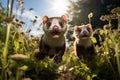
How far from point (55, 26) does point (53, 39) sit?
0.38 m

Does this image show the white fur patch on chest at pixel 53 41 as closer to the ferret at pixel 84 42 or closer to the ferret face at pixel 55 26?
the ferret face at pixel 55 26

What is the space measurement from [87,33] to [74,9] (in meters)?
35.0

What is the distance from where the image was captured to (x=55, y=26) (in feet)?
19.6

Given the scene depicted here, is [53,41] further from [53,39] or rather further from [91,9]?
[91,9]

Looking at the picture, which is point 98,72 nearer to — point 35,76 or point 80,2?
point 35,76

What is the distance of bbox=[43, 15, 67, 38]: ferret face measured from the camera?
5.92 metres

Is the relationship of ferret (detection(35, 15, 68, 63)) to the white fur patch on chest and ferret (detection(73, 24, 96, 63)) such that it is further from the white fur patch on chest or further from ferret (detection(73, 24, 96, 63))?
ferret (detection(73, 24, 96, 63))

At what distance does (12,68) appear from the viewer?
3.56 m

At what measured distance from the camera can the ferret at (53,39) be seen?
600 cm

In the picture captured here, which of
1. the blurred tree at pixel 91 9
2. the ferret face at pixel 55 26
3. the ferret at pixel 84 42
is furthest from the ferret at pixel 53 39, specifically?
the blurred tree at pixel 91 9

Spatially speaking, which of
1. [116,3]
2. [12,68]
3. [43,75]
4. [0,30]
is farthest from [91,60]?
[116,3]

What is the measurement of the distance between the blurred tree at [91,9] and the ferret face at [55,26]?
96.9 feet

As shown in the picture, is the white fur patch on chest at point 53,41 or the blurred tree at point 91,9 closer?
the white fur patch on chest at point 53,41

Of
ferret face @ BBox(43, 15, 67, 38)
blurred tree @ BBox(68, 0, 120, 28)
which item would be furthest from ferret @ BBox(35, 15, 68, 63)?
blurred tree @ BBox(68, 0, 120, 28)
